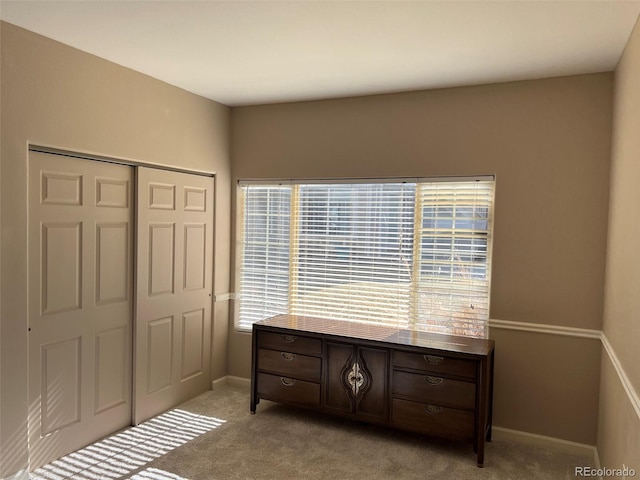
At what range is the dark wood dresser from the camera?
3.11 m

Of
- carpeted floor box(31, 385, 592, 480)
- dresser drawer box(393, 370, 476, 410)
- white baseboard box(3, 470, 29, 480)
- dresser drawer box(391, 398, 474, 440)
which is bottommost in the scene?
carpeted floor box(31, 385, 592, 480)

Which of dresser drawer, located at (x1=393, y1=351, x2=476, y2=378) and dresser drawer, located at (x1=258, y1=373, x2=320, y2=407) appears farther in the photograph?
dresser drawer, located at (x1=258, y1=373, x2=320, y2=407)

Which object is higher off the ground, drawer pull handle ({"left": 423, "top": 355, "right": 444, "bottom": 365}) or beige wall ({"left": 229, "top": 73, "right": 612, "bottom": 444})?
beige wall ({"left": 229, "top": 73, "right": 612, "bottom": 444})

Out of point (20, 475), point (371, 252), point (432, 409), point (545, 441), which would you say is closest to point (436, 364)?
point (432, 409)

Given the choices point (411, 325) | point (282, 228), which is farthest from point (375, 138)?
point (411, 325)

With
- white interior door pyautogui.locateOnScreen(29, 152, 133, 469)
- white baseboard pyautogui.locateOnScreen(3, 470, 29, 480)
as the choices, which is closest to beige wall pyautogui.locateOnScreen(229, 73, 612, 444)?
white interior door pyautogui.locateOnScreen(29, 152, 133, 469)

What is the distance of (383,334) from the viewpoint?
11.5 ft

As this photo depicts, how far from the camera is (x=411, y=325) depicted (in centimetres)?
379

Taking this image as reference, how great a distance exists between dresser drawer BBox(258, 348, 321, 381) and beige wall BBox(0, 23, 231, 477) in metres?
1.60

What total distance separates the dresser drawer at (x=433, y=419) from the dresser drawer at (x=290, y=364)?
63cm

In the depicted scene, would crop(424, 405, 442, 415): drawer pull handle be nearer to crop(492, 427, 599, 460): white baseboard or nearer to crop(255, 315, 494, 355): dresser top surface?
crop(255, 315, 494, 355): dresser top surface

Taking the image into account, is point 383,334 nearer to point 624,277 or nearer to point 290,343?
point 290,343

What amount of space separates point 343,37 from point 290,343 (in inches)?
85.4

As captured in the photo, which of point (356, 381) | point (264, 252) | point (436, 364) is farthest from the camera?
point (264, 252)
